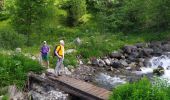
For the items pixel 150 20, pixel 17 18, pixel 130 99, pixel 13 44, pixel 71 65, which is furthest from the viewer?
pixel 150 20

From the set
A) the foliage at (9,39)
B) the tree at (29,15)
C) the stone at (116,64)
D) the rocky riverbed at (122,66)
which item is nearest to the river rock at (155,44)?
the rocky riverbed at (122,66)

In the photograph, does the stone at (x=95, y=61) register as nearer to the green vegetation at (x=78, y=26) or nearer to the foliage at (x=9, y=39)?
the green vegetation at (x=78, y=26)

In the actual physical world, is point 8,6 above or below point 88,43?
above

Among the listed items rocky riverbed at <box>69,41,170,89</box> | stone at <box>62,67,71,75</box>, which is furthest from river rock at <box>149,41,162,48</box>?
stone at <box>62,67,71,75</box>

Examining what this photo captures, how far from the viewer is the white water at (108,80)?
3008cm

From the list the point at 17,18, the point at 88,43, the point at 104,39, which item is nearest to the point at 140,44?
the point at 104,39

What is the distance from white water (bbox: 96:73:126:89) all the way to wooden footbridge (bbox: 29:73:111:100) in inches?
178

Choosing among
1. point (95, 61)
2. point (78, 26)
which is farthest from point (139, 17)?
point (95, 61)

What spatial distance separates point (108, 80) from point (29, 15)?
10.7 metres

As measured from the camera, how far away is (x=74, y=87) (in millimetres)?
24531

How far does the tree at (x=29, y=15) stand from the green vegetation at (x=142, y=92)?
66.3 feet

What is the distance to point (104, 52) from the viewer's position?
37.0m

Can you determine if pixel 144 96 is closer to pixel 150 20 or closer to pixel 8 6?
pixel 8 6

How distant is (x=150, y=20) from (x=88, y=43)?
1119 cm
